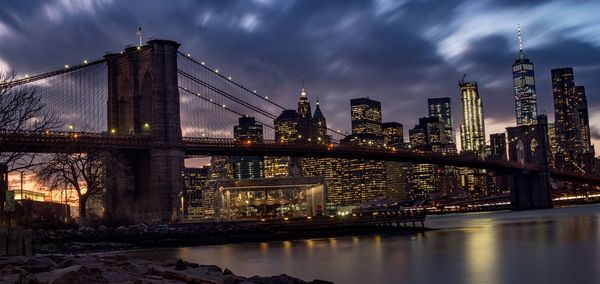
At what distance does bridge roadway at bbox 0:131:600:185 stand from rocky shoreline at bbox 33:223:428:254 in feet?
20.9

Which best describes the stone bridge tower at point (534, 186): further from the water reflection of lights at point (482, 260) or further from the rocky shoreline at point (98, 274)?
the rocky shoreline at point (98, 274)

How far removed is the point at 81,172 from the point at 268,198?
90.9 ft

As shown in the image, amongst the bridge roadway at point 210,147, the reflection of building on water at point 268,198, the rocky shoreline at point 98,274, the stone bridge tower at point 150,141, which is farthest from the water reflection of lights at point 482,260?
the stone bridge tower at point 150,141

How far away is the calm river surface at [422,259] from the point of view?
3059cm

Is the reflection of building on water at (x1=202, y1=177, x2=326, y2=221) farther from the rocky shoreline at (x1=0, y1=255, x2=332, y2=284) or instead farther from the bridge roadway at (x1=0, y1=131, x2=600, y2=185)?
the rocky shoreline at (x1=0, y1=255, x2=332, y2=284)

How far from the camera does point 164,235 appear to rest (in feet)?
178

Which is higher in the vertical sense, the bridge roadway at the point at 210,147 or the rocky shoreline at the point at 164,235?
the bridge roadway at the point at 210,147

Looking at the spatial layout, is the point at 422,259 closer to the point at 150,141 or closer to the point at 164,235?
the point at 164,235

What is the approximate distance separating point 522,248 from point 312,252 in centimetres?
1331

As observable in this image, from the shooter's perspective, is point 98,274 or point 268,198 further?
point 268,198

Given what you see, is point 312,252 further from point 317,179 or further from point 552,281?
point 317,179

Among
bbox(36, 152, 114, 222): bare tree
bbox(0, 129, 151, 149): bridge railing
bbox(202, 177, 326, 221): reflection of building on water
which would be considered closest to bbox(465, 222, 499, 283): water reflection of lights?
bbox(202, 177, 326, 221): reflection of building on water

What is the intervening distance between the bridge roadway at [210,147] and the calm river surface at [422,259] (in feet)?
41.8

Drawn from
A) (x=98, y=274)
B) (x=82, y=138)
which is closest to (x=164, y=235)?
(x=82, y=138)
